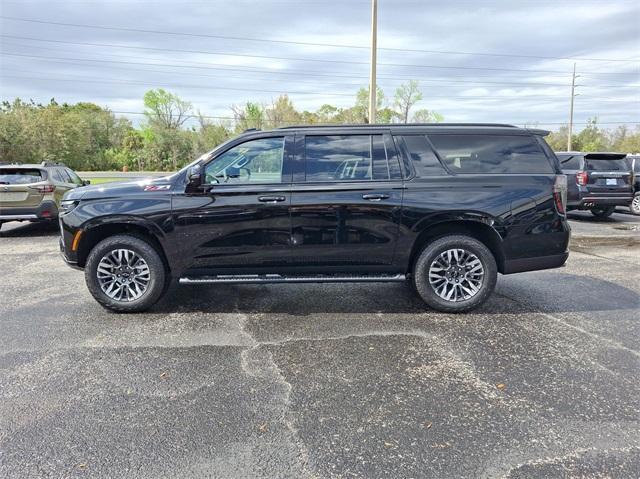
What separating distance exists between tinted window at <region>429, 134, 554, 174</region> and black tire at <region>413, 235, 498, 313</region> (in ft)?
2.60

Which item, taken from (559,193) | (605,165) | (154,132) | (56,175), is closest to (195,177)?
(559,193)

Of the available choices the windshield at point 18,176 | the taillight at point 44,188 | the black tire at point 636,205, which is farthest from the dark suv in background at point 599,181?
the windshield at point 18,176

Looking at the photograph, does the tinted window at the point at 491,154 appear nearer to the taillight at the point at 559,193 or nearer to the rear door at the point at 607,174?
the taillight at the point at 559,193

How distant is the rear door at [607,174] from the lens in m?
11.3

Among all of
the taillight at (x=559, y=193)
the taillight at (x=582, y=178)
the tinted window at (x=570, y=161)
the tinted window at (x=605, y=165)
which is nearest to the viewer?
the taillight at (x=559, y=193)

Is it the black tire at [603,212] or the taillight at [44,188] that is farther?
the black tire at [603,212]

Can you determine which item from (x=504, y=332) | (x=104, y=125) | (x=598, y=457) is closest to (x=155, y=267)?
(x=504, y=332)

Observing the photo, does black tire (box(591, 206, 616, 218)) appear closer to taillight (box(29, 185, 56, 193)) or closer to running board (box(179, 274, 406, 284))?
running board (box(179, 274, 406, 284))

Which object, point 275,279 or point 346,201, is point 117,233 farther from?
point 346,201

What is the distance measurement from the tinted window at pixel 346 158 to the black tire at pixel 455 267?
961 millimetres

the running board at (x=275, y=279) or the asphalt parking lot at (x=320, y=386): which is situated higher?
the running board at (x=275, y=279)

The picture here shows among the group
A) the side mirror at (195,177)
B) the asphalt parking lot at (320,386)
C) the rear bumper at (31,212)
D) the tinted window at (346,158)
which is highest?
the tinted window at (346,158)

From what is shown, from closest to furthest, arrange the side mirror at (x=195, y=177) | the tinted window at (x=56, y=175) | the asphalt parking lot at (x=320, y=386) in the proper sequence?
1. the asphalt parking lot at (x=320, y=386)
2. the side mirror at (x=195, y=177)
3. the tinted window at (x=56, y=175)

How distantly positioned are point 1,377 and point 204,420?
182cm
